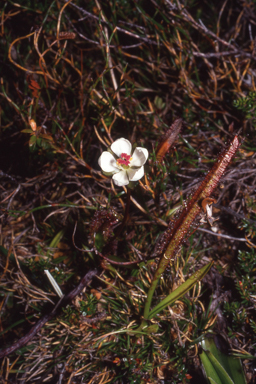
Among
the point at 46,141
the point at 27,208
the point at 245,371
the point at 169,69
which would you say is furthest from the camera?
the point at 169,69

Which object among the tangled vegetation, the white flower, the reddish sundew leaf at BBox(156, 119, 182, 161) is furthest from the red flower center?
the reddish sundew leaf at BBox(156, 119, 182, 161)

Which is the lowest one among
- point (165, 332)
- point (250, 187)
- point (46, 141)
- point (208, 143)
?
point (165, 332)

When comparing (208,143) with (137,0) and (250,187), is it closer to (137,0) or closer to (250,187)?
(250,187)

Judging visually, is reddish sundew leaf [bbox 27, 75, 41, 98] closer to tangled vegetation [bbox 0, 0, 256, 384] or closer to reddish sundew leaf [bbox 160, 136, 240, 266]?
tangled vegetation [bbox 0, 0, 256, 384]

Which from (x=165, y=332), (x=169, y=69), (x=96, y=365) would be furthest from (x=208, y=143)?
(x=96, y=365)

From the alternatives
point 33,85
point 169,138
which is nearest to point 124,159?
point 169,138

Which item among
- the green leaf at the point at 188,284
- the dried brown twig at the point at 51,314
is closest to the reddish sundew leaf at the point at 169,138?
the green leaf at the point at 188,284

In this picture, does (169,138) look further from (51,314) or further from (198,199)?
(51,314)

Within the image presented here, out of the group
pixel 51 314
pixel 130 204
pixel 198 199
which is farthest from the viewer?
pixel 130 204

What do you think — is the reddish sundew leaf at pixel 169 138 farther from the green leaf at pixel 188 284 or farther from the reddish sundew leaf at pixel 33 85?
the reddish sundew leaf at pixel 33 85
